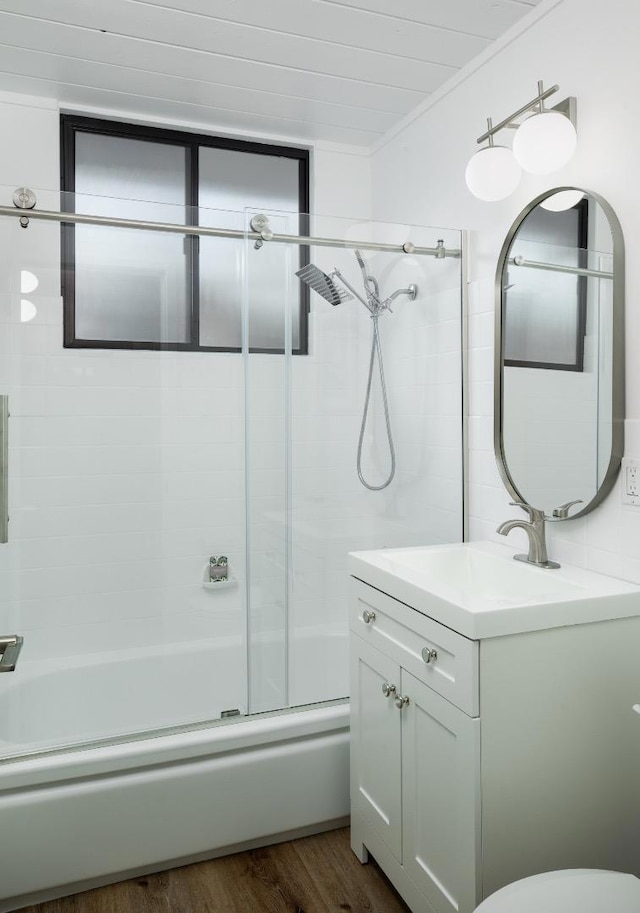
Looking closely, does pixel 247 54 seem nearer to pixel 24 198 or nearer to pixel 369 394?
pixel 24 198

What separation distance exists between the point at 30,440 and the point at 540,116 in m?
1.76

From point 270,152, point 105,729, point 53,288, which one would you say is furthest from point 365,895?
point 270,152

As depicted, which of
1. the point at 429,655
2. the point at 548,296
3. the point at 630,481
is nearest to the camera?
the point at 429,655

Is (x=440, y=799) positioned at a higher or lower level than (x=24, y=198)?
lower

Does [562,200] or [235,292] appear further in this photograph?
[235,292]

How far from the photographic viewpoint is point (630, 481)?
5.32ft

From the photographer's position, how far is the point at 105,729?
6.40 feet

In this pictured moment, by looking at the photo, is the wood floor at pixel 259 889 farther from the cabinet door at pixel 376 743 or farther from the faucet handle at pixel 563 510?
the faucet handle at pixel 563 510

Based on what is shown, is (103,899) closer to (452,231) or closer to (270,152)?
(452,231)

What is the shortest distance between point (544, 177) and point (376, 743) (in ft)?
5.56

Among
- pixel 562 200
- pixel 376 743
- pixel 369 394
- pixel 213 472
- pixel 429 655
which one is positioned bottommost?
pixel 376 743

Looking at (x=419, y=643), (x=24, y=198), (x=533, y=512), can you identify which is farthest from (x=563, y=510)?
(x=24, y=198)

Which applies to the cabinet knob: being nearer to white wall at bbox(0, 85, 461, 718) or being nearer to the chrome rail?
white wall at bbox(0, 85, 461, 718)

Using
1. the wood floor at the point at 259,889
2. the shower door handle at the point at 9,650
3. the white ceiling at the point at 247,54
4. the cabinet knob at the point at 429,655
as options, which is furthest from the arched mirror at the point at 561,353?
the shower door handle at the point at 9,650
